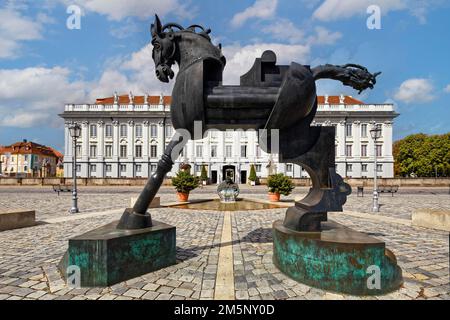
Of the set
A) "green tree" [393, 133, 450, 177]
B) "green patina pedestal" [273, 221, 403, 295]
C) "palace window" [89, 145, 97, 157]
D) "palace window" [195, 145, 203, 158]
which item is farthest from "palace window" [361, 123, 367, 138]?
"palace window" [89, 145, 97, 157]

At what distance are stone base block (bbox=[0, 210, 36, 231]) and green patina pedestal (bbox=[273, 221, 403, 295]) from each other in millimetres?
8331

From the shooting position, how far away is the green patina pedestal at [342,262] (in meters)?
3.00

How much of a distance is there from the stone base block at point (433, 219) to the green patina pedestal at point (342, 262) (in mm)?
5490

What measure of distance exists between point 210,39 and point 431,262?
18.6 feet

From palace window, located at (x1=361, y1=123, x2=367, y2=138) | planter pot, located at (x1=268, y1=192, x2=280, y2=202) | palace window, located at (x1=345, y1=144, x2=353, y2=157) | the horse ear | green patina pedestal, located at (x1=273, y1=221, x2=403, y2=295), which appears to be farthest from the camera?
palace window, located at (x1=345, y1=144, x2=353, y2=157)

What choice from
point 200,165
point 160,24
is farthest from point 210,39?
point 200,165

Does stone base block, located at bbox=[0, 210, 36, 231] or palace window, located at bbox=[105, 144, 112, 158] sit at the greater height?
palace window, located at bbox=[105, 144, 112, 158]

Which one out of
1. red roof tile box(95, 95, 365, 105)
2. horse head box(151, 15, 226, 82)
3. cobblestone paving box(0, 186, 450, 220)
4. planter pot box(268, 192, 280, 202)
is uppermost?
red roof tile box(95, 95, 365, 105)

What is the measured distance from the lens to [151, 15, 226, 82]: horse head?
3.90 m

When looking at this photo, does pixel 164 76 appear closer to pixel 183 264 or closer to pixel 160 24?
pixel 160 24

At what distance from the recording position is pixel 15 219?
23.6ft

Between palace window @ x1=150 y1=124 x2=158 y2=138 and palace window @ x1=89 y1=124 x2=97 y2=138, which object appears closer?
palace window @ x1=89 y1=124 x2=97 y2=138

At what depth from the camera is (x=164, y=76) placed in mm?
4094

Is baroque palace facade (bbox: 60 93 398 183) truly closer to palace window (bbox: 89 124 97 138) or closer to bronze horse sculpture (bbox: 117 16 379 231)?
palace window (bbox: 89 124 97 138)
